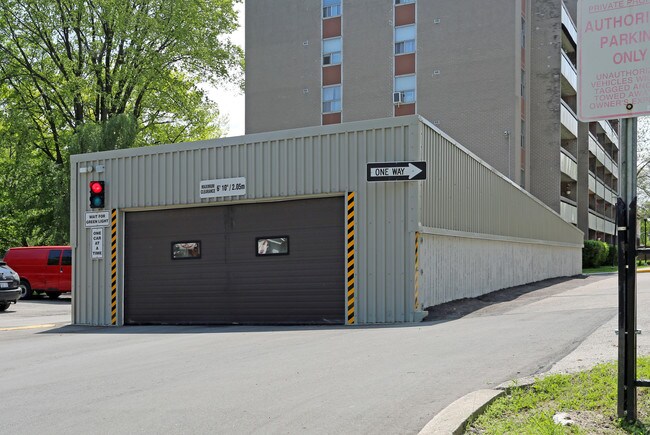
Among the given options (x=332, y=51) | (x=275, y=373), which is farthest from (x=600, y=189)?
(x=275, y=373)

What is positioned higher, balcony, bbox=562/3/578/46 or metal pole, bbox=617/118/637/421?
balcony, bbox=562/3/578/46

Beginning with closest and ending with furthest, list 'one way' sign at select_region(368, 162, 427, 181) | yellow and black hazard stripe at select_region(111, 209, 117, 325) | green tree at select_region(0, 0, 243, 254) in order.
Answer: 'one way' sign at select_region(368, 162, 427, 181)
yellow and black hazard stripe at select_region(111, 209, 117, 325)
green tree at select_region(0, 0, 243, 254)

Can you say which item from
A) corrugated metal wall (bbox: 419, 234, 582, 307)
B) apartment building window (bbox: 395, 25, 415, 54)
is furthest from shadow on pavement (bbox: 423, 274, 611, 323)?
apartment building window (bbox: 395, 25, 415, 54)

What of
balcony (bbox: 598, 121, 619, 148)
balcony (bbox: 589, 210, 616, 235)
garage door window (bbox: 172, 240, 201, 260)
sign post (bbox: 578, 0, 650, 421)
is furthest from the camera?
balcony (bbox: 598, 121, 619, 148)

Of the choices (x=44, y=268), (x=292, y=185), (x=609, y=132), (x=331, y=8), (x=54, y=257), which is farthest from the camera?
(x=609, y=132)

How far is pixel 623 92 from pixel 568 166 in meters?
41.6

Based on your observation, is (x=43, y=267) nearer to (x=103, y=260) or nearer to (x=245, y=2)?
(x=103, y=260)

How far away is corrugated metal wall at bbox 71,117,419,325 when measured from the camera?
44.7ft

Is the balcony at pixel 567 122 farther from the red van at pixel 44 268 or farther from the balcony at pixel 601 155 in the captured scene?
the red van at pixel 44 268

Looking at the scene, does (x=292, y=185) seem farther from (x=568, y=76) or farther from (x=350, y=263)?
(x=568, y=76)

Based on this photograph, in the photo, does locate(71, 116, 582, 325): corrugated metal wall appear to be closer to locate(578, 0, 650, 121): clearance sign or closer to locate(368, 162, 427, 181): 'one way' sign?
locate(368, 162, 427, 181): 'one way' sign

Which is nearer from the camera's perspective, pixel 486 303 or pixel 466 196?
pixel 486 303

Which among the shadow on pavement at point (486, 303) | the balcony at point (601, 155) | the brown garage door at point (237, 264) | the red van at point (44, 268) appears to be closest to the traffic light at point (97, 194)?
the brown garage door at point (237, 264)

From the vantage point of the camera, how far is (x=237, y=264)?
1559 cm
